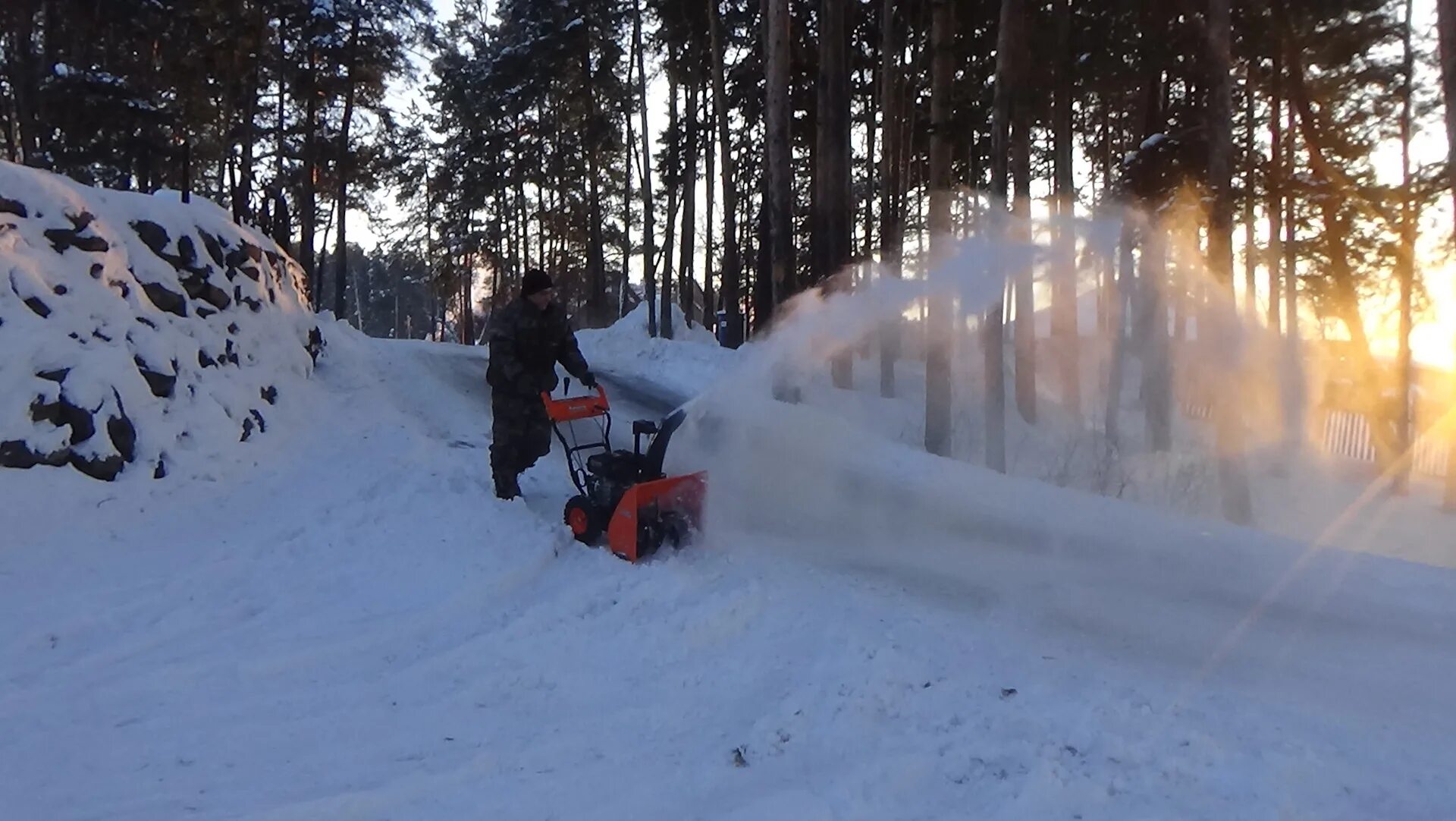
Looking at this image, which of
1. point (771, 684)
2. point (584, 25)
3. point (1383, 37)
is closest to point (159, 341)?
point (771, 684)

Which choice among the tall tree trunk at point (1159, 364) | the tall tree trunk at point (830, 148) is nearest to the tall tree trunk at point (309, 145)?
the tall tree trunk at point (830, 148)

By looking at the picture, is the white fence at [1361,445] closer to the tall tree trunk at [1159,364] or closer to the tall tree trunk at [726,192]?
the tall tree trunk at [1159,364]

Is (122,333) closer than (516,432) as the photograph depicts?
No

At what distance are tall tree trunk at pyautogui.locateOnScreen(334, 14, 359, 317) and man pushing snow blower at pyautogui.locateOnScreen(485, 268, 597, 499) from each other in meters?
19.7

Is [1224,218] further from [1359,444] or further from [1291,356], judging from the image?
[1291,356]

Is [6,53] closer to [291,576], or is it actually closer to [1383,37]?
[291,576]

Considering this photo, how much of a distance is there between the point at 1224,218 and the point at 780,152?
6.28 metres

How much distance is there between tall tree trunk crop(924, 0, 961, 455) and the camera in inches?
470

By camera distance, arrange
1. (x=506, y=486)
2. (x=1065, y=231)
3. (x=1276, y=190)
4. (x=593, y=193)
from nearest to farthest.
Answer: (x=506, y=486), (x=1065, y=231), (x=1276, y=190), (x=593, y=193)

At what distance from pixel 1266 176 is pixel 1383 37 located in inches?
161

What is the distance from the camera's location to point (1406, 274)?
15.4 m

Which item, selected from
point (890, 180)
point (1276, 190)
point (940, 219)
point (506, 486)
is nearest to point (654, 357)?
point (890, 180)

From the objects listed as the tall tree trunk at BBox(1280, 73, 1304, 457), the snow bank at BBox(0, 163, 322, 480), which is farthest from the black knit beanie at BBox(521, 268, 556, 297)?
the tall tree trunk at BBox(1280, 73, 1304, 457)

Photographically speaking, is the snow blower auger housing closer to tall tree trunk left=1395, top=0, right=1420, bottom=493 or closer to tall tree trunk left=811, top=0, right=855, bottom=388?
tall tree trunk left=811, top=0, right=855, bottom=388
